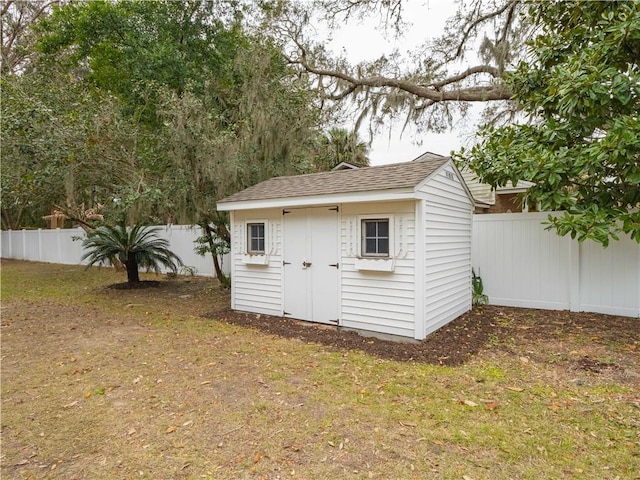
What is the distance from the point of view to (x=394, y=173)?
522 centimetres

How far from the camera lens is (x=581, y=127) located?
5227 millimetres

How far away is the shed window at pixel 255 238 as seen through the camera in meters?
6.27

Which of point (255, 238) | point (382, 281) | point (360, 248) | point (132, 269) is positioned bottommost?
point (132, 269)

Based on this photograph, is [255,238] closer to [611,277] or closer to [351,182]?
[351,182]

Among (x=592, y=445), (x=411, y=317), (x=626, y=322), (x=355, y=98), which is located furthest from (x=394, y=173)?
(x=355, y=98)

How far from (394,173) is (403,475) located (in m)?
3.87

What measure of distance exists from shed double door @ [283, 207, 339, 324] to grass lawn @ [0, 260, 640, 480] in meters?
0.84

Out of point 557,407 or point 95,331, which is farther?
point 95,331

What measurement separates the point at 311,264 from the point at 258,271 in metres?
1.16

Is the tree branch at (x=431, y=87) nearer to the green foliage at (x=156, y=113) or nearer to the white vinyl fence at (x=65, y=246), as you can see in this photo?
the green foliage at (x=156, y=113)

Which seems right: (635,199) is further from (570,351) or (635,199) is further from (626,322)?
(570,351)

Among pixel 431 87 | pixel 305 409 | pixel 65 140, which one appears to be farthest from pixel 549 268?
pixel 65 140

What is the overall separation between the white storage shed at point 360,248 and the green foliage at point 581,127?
1.12 meters

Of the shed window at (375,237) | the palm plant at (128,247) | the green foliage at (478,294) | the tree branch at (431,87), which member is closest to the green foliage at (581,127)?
the green foliage at (478,294)
